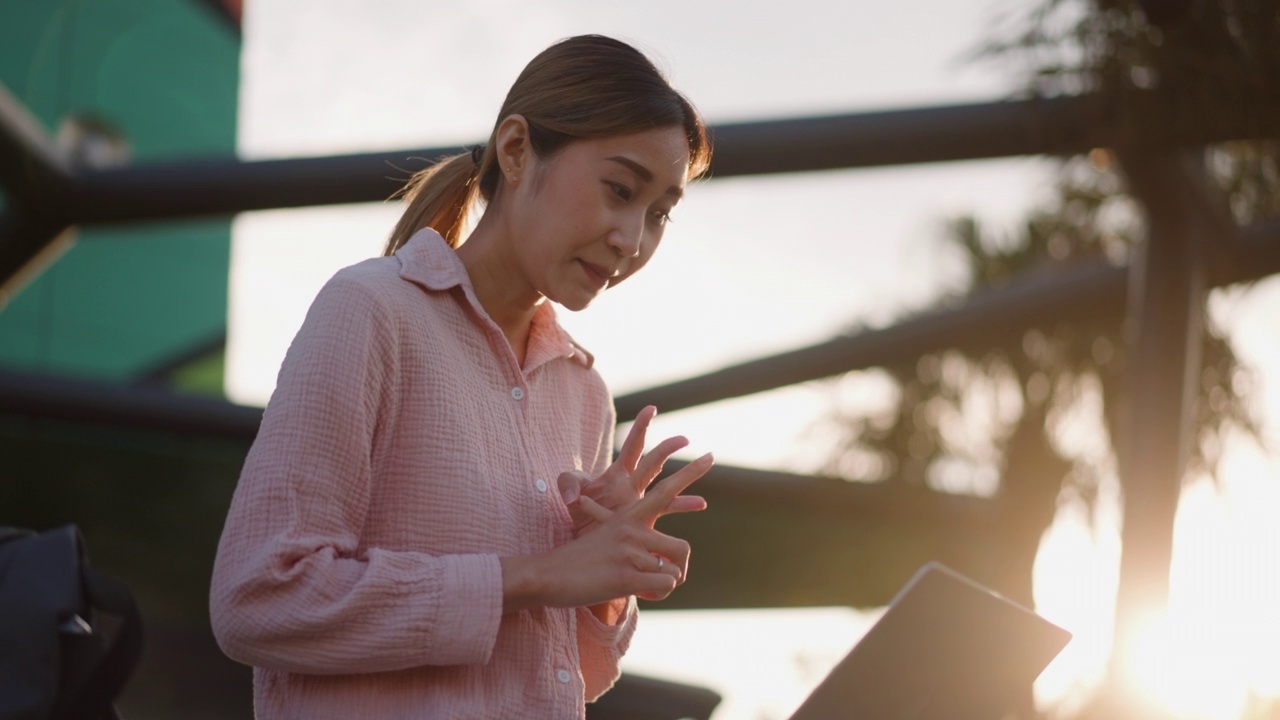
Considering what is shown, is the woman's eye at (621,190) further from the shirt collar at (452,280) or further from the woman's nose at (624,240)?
the shirt collar at (452,280)

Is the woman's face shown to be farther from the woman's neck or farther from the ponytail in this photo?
the ponytail

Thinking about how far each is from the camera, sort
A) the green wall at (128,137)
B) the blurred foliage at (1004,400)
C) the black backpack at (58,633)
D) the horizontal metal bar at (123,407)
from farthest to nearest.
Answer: the green wall at (128,137) < the blurred foliage at (1004,400) < the horizontal metal bar at (123,407) < the black backpack at (58,633)

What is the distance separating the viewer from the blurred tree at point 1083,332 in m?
3.41

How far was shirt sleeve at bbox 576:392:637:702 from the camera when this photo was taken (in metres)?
1.86

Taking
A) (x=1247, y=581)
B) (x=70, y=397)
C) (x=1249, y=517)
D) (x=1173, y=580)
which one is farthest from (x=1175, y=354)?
(x=70, y=397)

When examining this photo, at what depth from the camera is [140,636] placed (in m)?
2.14

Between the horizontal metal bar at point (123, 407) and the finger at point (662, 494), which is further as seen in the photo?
the horizontal metal bar at point (123, 407)

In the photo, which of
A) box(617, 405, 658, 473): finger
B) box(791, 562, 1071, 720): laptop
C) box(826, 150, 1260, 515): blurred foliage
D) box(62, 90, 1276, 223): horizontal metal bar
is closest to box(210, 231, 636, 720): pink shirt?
box(617, 405, 658, 473): finger

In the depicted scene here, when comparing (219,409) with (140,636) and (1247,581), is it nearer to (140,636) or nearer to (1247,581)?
(140,636)

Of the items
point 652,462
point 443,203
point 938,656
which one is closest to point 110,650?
point 443,203

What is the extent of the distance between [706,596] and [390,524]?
Result: 4.58m

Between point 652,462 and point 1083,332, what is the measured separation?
924cm

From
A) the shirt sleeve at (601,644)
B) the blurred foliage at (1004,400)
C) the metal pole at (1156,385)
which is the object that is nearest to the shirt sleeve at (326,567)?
the shirt sleeve at (601,644)

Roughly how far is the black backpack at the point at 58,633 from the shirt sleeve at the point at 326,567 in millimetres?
652
